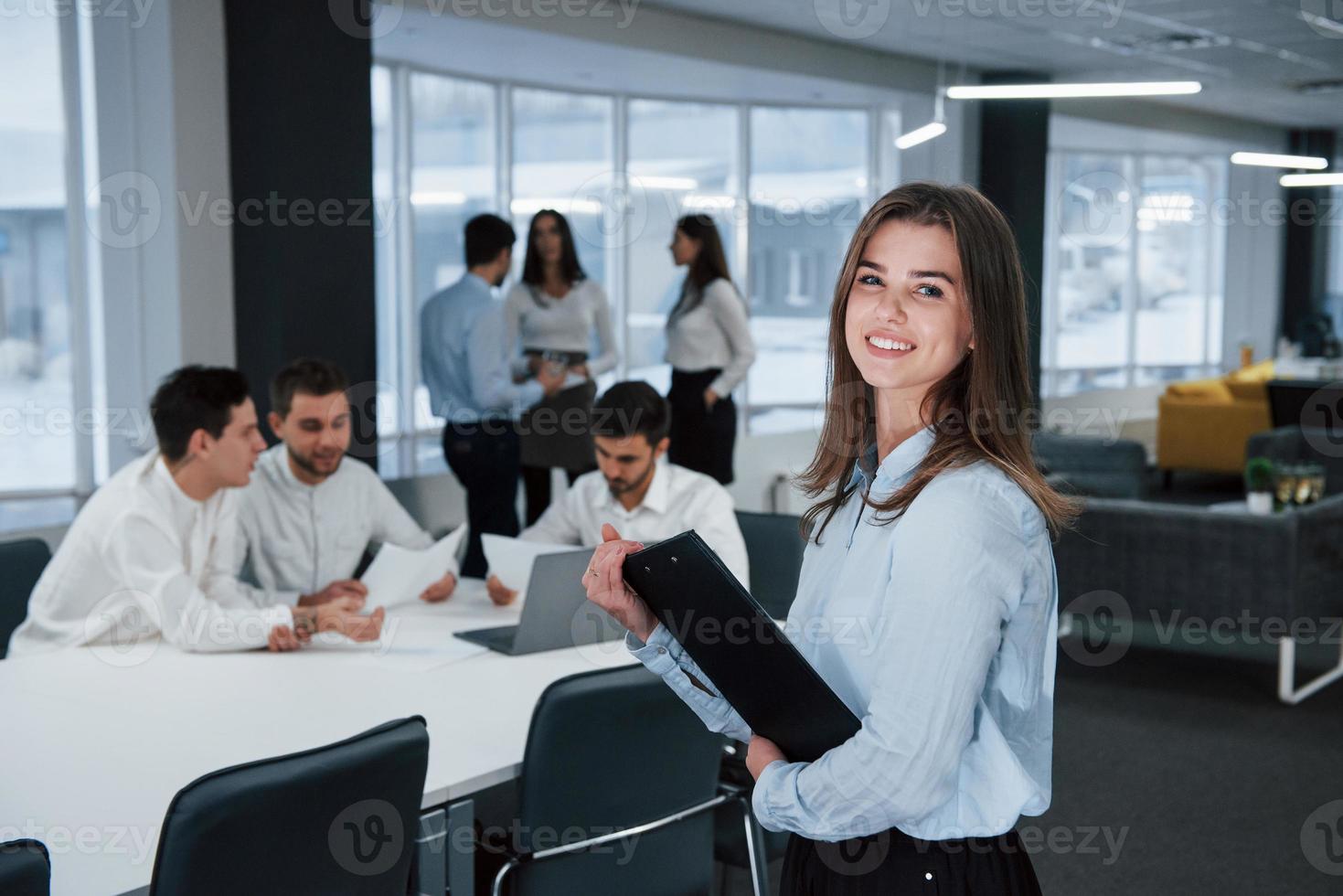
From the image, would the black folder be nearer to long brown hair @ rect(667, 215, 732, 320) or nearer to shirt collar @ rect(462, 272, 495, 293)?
shirt collar @ rect(462, 272, 495, 293)

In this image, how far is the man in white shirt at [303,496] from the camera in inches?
142

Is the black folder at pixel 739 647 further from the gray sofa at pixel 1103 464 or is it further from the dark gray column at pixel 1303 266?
the dark gray column at pixel 1303 266

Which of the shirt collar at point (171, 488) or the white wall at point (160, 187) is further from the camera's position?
the white wall at point (160, 187)

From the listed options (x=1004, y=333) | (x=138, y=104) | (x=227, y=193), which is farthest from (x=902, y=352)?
(x=138, y=104)

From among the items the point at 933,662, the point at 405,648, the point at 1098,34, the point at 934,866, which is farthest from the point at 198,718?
the point at 1098,34

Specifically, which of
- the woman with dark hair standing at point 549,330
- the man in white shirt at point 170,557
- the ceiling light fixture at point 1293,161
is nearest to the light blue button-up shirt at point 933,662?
the man in white shirt at point 170,557

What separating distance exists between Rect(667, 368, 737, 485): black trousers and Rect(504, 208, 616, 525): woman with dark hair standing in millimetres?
474

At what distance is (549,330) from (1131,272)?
883cm

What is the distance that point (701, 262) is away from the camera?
621 cm

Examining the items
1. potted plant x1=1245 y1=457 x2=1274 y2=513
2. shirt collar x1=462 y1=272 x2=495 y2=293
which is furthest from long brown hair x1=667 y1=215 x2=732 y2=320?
potted plant x1=1245 y1=457 x2=1274 y2=513

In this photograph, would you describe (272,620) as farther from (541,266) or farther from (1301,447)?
(1301,447)

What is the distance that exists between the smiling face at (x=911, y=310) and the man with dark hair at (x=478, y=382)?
155 inches

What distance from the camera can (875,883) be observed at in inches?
57.4

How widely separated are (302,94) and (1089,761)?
3668mm
